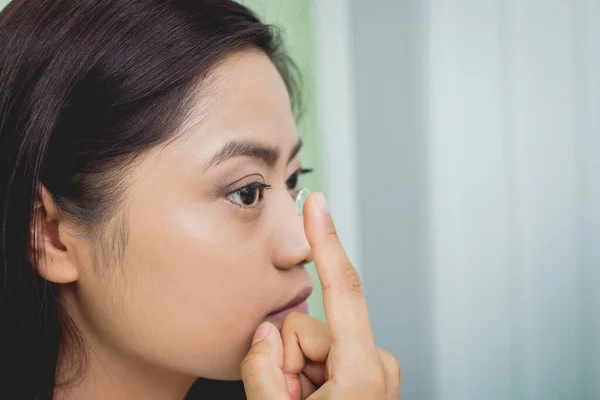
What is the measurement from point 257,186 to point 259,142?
0.25 ft

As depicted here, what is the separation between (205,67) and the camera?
2.60ft

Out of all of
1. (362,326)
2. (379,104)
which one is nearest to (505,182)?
(379,104)

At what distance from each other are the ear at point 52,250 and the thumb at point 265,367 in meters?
0.30

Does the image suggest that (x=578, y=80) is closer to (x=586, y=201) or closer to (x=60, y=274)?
(x=586, y=201)

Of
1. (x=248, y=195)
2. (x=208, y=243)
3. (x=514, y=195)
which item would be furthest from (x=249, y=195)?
(x=514, y=195)

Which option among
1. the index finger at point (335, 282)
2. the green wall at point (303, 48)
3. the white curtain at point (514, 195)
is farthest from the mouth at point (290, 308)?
the green wall at point (303, 48)

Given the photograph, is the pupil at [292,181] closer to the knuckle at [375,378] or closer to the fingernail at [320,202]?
the fingernail at [320,202]

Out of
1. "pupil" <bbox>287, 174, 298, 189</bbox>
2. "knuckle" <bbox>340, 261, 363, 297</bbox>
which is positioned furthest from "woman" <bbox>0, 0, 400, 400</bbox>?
"pupil" <bbox>287, 174, 298, 189</bbox>

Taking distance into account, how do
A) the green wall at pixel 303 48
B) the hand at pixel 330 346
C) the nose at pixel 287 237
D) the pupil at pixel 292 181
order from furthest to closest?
the green wall at pixel 303 48, the pupil at pixel 292 181, the nose at pixel 287 237, the hand at pixel 330 346

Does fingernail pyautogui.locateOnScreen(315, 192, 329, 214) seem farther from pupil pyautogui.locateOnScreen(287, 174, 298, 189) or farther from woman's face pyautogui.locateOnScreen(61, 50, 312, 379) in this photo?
pupil pyautogui.locateOnScreen(287, 174, 298, 189)

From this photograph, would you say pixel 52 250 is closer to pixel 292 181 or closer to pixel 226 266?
pixel 226 266

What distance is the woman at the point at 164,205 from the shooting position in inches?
29.8

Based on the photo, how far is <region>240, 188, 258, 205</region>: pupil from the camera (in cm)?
81

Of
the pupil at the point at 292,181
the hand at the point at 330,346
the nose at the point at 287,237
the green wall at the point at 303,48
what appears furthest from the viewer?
the green wall at the point at 303,48
